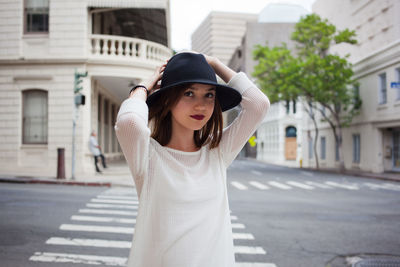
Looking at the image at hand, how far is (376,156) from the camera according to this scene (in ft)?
81.1

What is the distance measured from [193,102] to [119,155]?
2849 centimetres

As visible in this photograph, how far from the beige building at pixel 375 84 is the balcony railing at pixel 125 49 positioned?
1329 centimetres

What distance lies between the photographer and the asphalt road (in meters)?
5.08

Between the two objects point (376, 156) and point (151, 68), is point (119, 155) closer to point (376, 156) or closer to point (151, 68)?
point (151, 68)

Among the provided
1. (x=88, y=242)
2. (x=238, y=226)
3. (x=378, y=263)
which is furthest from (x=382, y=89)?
(x=88, y=242)

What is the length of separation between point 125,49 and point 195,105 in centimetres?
1739

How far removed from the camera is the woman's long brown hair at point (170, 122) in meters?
1.82

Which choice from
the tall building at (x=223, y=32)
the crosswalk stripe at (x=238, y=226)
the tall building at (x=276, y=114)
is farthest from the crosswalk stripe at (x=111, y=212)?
the tall building at (x=223, y=32)

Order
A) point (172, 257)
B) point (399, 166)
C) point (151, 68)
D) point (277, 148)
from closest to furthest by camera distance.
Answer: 1. point (172, 257)
2. point (151, 68)
3. point (399, 166)
4. point (277, 148)

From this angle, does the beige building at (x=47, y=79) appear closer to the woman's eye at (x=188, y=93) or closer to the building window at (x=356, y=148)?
the woman's eye at (x=188, y=93)

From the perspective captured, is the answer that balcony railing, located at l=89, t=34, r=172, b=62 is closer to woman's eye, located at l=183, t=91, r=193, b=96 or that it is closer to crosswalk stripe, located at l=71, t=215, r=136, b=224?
crosswalk stripe, located at l=71, t=215, r=136, b=224

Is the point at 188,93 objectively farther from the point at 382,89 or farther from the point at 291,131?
the point at 291,131

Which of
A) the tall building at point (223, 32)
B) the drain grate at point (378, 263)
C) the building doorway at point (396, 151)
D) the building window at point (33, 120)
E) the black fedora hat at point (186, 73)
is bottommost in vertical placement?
the drain grate at point (378, 263)

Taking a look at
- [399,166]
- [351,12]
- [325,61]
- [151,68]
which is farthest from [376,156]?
[151,68]
